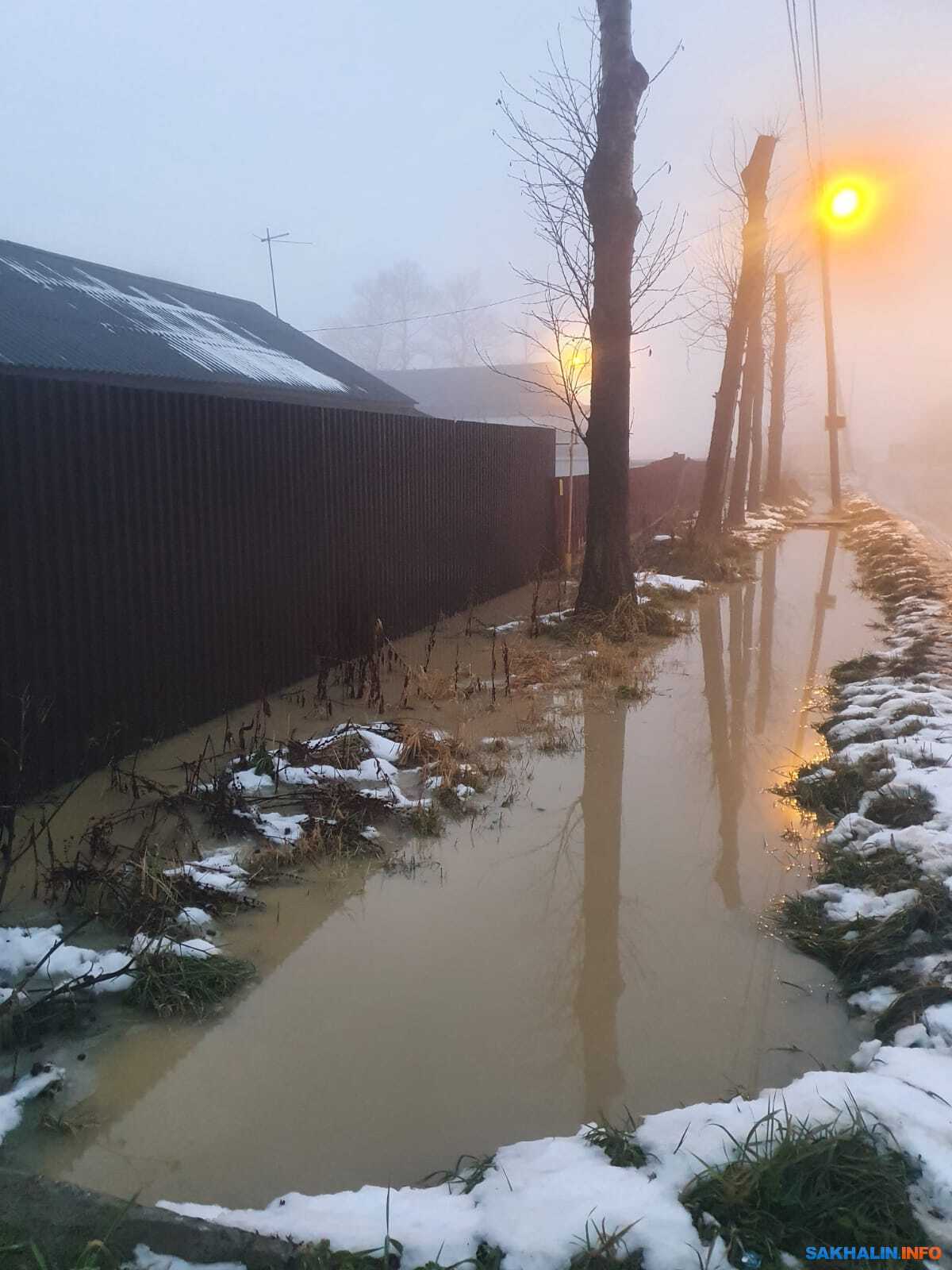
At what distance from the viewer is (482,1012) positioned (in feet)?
9.83

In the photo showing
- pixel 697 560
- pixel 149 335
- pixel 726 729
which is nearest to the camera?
pixel 726 729

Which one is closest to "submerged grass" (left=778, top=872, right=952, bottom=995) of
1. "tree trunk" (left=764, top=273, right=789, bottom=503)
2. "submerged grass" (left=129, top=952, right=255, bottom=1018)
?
"submerged grass" (left=129, top=952, right=255, bottom=1018)

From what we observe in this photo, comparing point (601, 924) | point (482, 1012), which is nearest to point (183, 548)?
point (601, 924)

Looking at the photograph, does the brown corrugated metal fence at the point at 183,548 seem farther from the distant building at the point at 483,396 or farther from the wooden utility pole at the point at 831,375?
the distant building at the point at 483,396

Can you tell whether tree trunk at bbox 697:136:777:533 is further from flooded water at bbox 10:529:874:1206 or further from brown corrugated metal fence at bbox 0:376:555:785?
flooded water at bbox 10:529:874:1206

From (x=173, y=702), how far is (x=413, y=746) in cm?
151

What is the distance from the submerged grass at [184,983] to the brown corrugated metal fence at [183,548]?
1.74m

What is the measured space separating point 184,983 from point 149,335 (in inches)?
438

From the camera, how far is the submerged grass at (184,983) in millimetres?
2930

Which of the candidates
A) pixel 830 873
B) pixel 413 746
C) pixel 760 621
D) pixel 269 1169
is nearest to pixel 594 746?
pixel 413 746

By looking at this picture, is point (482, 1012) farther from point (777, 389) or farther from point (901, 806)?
point (777, 389)

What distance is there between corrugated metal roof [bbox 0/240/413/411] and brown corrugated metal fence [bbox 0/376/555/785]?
13.2 feet

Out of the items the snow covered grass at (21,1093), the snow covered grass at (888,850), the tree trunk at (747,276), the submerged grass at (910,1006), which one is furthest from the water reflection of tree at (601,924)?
the tree trunk at (747,276)

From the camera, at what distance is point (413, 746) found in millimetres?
5156
